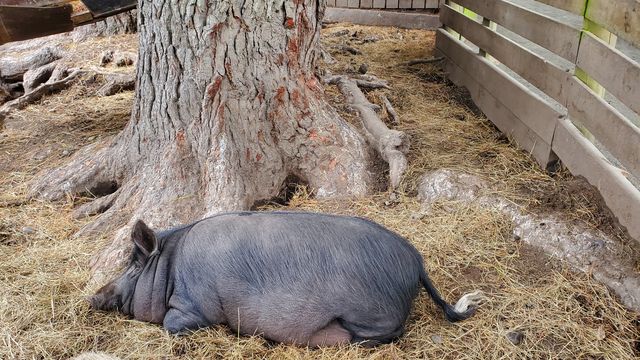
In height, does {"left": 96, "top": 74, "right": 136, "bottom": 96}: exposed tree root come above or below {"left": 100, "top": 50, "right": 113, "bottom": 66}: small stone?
below

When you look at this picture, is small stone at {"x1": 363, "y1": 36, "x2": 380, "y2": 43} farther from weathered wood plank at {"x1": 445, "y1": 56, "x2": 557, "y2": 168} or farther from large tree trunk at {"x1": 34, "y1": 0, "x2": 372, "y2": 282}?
large tree trunk at {"x1": 34, "y1": 0, "x2": 372, "y2": 282}

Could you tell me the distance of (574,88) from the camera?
12.0 feet

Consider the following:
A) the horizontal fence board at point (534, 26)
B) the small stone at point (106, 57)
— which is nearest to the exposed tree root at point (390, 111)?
the horizontal fence board at point (534, 26)

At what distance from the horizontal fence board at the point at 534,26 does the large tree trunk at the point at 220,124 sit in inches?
59.3

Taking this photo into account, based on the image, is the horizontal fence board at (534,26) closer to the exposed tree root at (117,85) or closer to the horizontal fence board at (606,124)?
the horizontal fence board at (606,124)

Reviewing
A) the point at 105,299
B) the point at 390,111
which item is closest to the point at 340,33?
the point at 390,111

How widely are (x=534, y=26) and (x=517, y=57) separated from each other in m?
0.31

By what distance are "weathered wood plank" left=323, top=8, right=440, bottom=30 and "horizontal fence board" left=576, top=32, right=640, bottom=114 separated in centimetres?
497

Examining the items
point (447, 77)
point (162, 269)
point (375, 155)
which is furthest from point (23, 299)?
point (447, 77)

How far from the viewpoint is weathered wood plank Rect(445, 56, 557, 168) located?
3984mm

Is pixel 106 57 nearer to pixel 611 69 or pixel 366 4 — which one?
pixel 366 4

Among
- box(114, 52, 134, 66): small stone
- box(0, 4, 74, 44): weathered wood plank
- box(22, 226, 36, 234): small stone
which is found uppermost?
box(0, 4, 74, 44): weathered wood plank

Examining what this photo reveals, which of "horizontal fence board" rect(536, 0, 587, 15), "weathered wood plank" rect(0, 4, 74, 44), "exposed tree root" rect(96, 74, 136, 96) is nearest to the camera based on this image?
"horizontal fence board" rect(536, 0, 587, 15)

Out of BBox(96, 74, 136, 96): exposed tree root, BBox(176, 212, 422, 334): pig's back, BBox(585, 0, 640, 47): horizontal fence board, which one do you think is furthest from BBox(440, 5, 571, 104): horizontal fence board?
BBox(96, 74, 136, 96): exposed tree root
